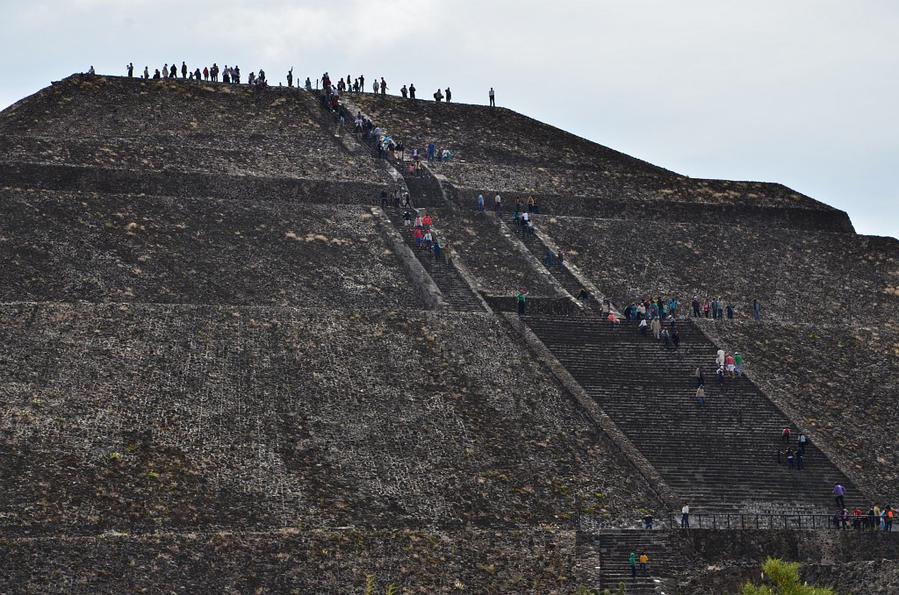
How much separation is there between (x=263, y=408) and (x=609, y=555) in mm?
9505

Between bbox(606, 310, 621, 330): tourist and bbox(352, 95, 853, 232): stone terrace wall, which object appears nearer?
bbox(606, 310, 621, 330): tourist

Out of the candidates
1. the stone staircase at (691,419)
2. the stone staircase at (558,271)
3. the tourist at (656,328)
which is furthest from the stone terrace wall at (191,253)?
the tourist at (656,328)

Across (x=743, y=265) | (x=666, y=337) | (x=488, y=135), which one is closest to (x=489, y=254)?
(x=666, y=337)

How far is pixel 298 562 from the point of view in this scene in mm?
36125

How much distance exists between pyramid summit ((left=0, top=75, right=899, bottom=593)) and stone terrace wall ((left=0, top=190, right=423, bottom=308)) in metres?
0.15

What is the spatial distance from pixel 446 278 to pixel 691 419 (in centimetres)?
1159

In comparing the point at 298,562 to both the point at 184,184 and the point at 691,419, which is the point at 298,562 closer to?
the point at 691,419

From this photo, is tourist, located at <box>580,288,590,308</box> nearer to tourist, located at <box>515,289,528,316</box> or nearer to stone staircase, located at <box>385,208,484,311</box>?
tourist, located at <box>515,289,528,316</box>

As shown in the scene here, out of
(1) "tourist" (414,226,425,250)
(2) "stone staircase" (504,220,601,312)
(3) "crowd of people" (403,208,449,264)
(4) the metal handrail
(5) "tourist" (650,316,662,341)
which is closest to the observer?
(4) the metal handrail

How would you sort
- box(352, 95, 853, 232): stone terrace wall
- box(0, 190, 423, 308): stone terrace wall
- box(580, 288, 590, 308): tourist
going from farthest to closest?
box(352, 95, 853, 232): stone terrace wall
box(580, 288, 590, 308): tourist
box(0, 190, 423, 308): stone terrace wall

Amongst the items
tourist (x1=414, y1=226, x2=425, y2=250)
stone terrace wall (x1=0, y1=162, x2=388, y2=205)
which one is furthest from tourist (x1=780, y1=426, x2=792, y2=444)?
stone terrace wall (x1=0, y1=162, x2=388, y2=205)

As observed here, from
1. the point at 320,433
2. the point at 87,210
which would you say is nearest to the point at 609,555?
the point at 320,433

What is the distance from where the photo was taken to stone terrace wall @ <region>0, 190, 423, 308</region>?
5078cm

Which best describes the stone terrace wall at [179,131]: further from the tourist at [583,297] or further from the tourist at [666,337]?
the tourist at [666,337]
